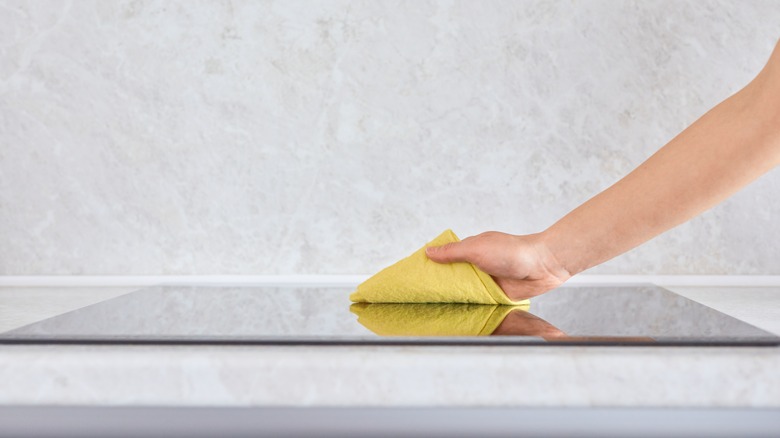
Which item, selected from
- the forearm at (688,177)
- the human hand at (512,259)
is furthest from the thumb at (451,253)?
the forearm at (688,177)

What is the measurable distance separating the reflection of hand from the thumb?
10cm

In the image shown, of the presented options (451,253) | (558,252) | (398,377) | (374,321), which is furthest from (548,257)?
(398,377)

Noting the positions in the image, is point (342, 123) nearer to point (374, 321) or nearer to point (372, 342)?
point (374, 321)

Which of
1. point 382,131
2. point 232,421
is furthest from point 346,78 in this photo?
point 232,421

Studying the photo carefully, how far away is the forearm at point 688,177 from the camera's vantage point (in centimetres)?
75

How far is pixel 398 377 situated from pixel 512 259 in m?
0.34

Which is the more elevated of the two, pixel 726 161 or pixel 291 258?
pixel 291 258

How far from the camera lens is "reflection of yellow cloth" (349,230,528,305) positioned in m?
0.96

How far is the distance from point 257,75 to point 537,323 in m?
0.65

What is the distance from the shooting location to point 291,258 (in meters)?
1.24

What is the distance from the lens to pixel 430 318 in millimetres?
839

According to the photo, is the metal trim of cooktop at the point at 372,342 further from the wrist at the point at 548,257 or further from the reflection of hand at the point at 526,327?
the wrist at the point at 548,257

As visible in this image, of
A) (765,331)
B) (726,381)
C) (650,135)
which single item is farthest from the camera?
(650,135)

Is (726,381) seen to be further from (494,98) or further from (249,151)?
(249,151)
